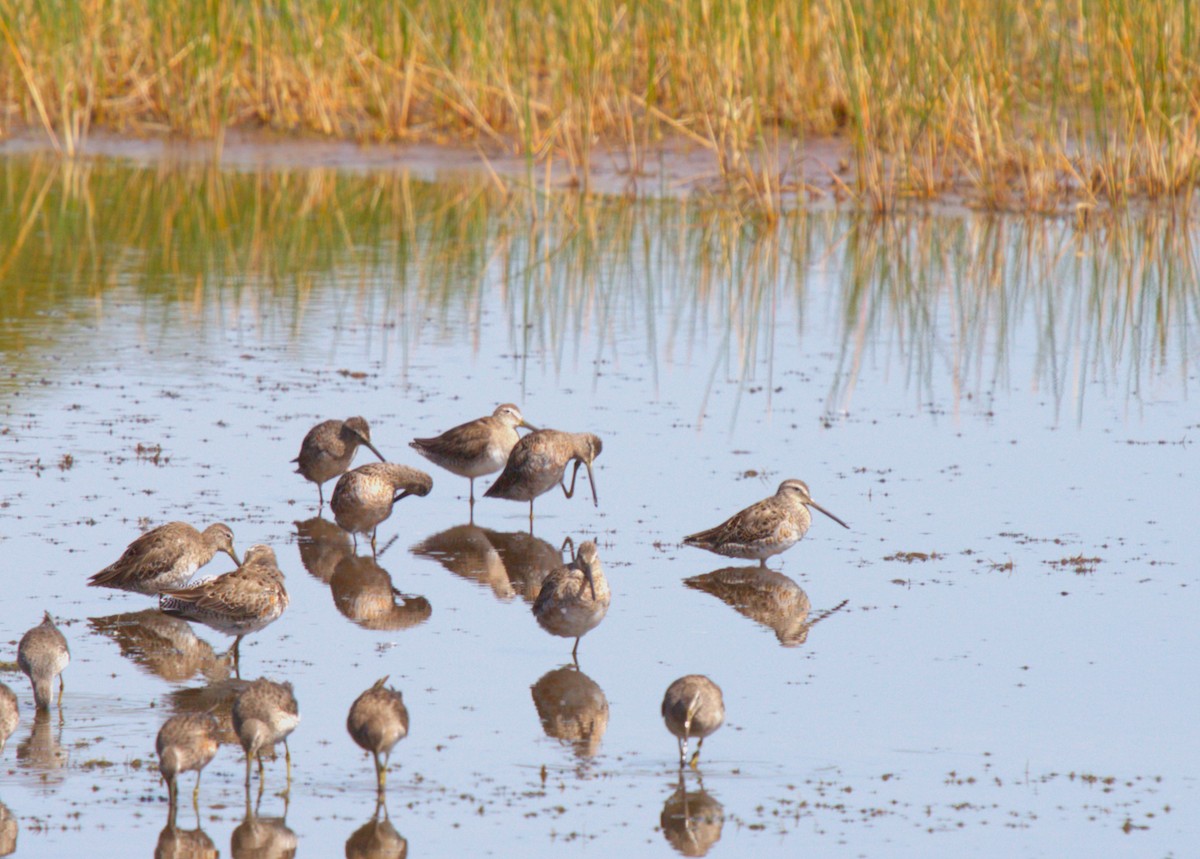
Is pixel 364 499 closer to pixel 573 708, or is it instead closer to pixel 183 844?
pixel 573 708

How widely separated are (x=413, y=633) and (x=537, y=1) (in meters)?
16.1

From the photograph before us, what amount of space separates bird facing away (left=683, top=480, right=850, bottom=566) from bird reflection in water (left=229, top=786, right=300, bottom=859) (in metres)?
4.06

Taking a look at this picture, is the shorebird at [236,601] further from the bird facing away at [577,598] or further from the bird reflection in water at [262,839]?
the bird reflection in water at [262,839]

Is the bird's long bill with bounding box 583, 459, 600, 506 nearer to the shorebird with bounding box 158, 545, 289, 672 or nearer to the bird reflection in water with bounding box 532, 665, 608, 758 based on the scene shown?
the bird reflection in water with bounding box 532, 665, 608, 758

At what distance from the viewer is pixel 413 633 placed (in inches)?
365

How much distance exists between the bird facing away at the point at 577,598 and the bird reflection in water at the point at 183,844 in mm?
2457

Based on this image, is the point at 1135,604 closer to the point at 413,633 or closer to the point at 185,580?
the point at 413,633

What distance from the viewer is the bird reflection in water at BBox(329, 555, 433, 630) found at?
952 cm

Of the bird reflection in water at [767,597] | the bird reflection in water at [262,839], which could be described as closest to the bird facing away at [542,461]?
the bird reflection in water at [767,597]

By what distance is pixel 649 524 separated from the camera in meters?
11.2

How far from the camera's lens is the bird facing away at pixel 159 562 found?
31.0 feet

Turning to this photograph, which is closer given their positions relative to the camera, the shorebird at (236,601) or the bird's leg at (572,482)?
the shorebird at (236,601)

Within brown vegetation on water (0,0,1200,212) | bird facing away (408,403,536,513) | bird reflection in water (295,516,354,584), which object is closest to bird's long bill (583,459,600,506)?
bird facing away (408,403,536,513)

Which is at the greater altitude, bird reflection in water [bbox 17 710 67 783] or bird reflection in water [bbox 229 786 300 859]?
bird reflection in water [bbox 17 710 67 783]
